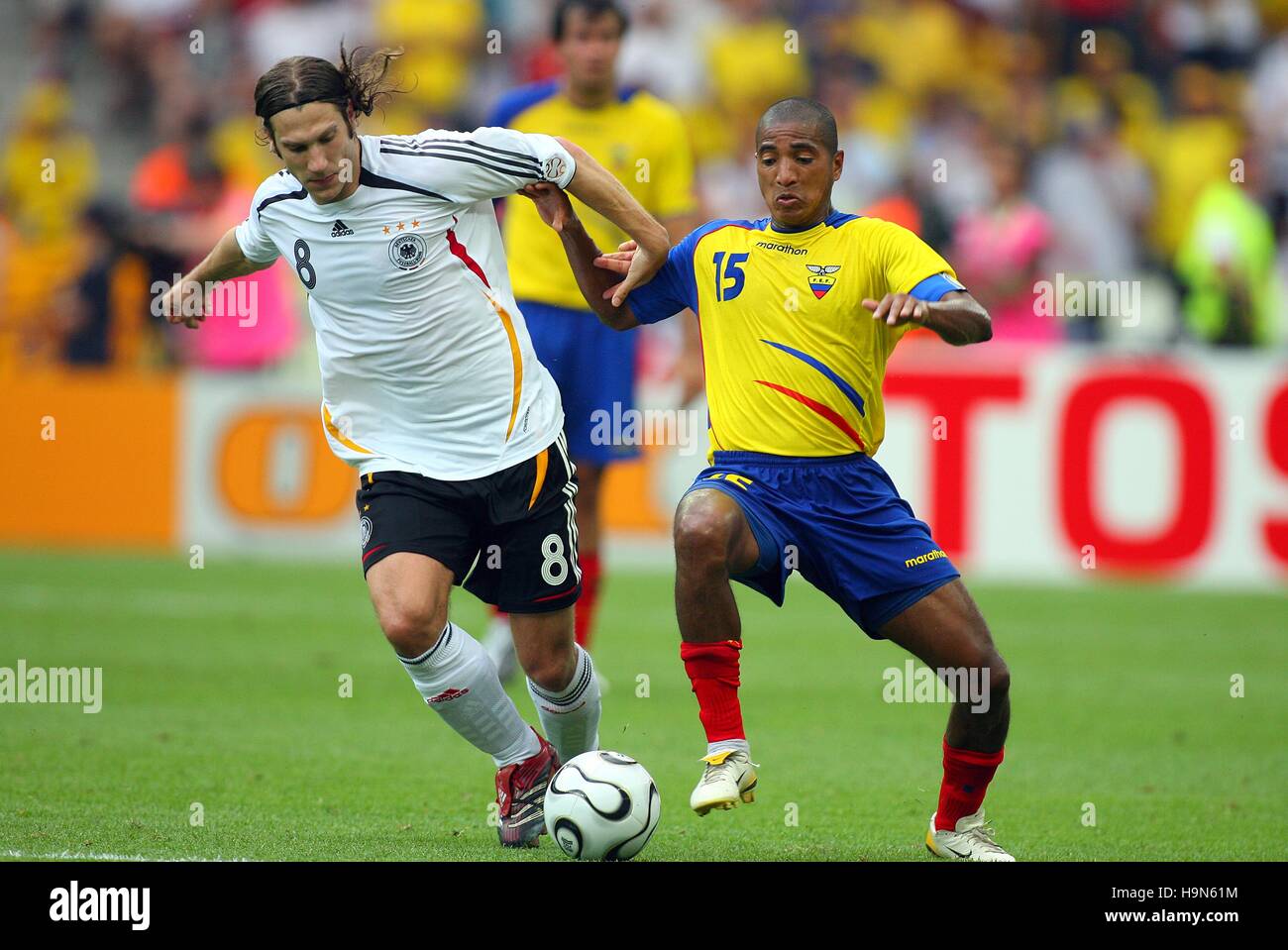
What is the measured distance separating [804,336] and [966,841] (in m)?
1.62

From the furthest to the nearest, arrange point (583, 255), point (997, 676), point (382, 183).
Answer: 1. point (583, 255)
2. point (382, 183)
3. point (997, 676)

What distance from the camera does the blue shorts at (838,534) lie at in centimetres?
558

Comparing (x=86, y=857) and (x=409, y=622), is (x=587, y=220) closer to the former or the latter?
(x=409, y=622)

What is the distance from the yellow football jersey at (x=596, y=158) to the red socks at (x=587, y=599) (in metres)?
1.13

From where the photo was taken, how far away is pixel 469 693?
18.7 ft

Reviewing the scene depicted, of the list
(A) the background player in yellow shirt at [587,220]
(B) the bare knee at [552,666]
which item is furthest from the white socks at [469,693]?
(A) the background player in yellow shirt at [587,220]

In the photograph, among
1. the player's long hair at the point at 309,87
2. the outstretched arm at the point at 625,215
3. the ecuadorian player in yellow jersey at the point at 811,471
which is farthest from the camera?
the outstretched arm at the point at 625,215

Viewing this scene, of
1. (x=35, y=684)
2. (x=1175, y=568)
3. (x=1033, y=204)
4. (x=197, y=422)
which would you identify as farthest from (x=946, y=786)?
(x=1033, y=204)

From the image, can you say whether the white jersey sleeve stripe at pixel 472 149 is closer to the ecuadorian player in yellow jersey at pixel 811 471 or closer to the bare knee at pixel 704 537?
the ecuadorian player in yellow jersey at pixel 811 471

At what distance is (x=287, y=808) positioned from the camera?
618 cm

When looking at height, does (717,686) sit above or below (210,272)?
below

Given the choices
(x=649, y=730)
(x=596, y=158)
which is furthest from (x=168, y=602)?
(x=596, y=158)

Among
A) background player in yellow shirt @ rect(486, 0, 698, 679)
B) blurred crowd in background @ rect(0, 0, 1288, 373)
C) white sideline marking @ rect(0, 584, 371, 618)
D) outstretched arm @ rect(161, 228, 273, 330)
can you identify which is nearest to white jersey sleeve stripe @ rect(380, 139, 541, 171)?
outstretched arm @ rect(161, 228, 273, 330)
